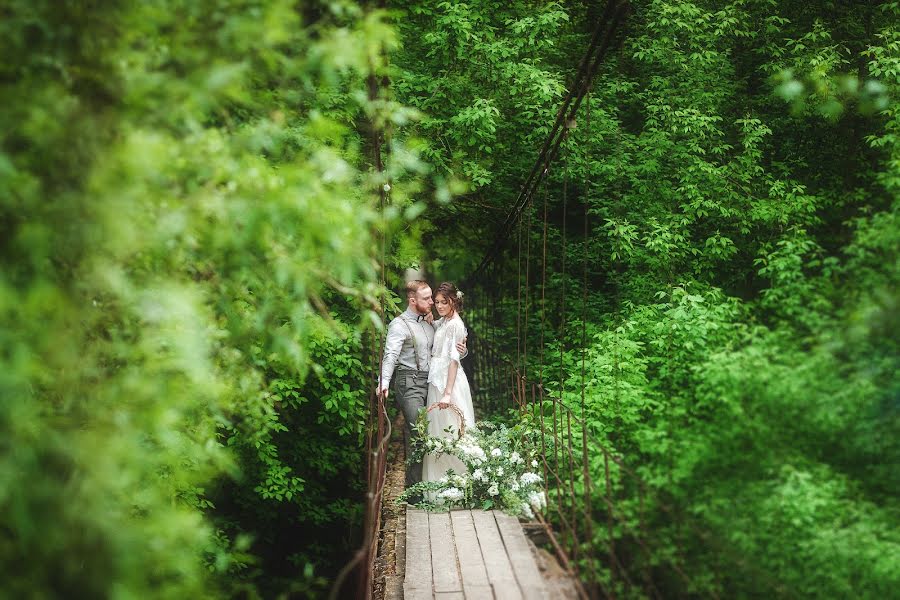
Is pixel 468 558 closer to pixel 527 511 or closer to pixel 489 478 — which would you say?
pixel 527 511

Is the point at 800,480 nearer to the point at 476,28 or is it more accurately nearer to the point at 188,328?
the point at 188,328

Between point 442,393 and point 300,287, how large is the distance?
9.25 ft

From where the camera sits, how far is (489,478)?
11.6 feet

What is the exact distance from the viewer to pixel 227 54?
1.26 meters

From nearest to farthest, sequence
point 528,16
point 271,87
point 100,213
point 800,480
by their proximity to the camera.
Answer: point 100,213 < point 271,87 < point 800,480 < point 528,16

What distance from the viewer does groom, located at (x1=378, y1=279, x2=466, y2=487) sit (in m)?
4.16

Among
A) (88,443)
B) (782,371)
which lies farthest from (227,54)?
(782,371)

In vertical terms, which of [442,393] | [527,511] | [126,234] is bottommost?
[126,234]

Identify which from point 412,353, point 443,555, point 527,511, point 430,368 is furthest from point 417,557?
point 412,353

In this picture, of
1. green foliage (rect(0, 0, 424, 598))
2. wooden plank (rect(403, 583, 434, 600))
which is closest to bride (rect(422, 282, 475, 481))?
wooden plank (rect(403, 583, 434, 600))

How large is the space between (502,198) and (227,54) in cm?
535

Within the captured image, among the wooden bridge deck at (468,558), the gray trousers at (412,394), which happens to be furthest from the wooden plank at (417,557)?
the gray trousers at (412,394)

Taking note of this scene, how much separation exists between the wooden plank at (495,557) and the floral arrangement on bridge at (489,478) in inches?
4.9

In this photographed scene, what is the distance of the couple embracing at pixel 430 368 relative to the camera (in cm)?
400
